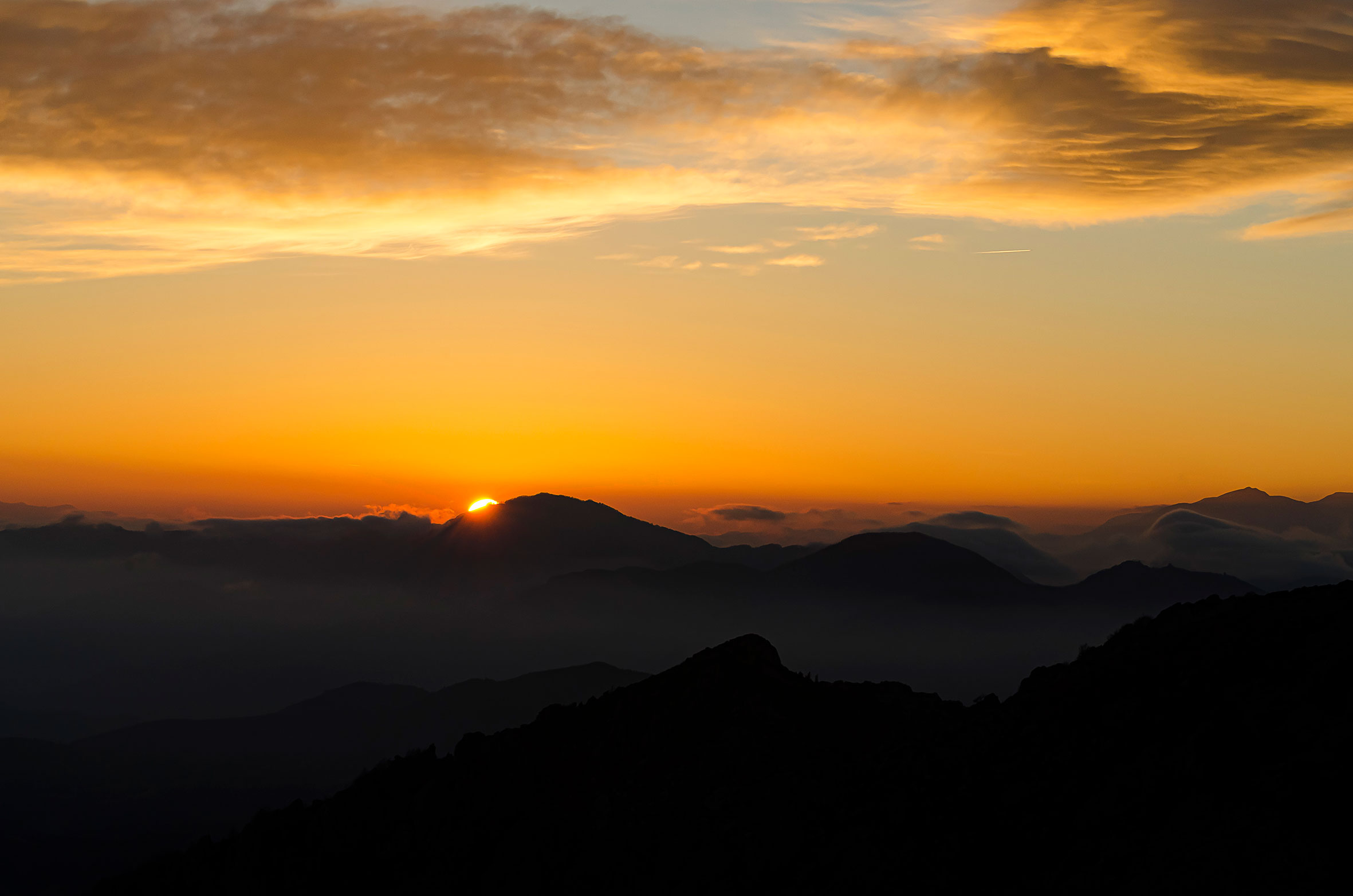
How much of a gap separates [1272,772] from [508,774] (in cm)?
5035

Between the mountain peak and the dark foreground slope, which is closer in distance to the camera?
the dark foreground slope

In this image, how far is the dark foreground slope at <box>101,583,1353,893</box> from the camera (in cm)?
3391

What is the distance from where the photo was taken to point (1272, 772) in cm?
3394

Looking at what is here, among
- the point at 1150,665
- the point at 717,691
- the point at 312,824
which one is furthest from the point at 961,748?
the point at 312,824

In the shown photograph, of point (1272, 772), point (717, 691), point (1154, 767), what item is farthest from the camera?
point (717, 691)

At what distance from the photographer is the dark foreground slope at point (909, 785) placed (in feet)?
111

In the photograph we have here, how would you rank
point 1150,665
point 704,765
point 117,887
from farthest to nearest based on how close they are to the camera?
point 117,887 < point 704,765 < point 1150,665

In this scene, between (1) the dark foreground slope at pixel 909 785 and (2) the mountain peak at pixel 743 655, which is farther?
(2) the mountain peak at pixel 743 655

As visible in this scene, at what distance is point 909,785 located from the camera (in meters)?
46.6

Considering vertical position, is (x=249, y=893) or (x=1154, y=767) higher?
(x=1154, y=767)

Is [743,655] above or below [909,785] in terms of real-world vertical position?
above

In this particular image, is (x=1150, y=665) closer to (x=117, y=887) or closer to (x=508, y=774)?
(x=508, y=774)

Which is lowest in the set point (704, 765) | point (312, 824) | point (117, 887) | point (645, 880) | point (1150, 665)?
point (117, 887)

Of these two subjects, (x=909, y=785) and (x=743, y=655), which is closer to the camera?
(x=909, y=785)
